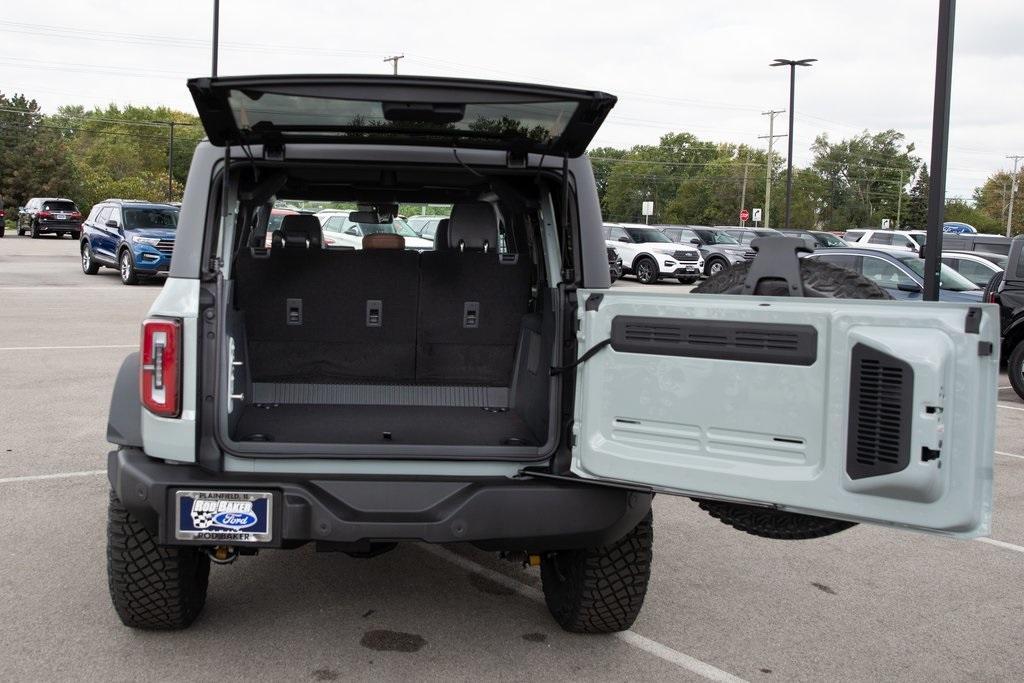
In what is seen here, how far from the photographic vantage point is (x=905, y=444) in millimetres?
2859

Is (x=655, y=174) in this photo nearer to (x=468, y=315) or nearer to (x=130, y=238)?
(x=130, y=238)

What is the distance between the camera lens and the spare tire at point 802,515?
328cm

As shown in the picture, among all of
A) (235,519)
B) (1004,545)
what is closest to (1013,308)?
(1004,545)

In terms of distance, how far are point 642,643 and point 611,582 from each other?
0.31m

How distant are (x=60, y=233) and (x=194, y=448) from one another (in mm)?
46610

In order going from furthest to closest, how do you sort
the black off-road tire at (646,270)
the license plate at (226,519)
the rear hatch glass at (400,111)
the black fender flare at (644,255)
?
the black off-road tire at (646,270)
the black fender flare at (644,255)
the license plate at (226,519)
the rear hatch glass at (400,111)

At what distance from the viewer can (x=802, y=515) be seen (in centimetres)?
327

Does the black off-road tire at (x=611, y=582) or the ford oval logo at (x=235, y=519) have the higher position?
the ford oval logo at (x=235, y=519)

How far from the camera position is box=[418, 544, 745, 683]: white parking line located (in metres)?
3.81

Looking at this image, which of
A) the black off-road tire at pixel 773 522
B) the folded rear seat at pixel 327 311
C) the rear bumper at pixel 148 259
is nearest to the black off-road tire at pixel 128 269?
the rear bumper at pixel 148 259

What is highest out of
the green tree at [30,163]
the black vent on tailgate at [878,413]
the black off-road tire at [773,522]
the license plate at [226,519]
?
the green tree at [30,163]

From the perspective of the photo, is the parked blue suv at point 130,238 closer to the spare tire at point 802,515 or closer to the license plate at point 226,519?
the license plate at point 226,519

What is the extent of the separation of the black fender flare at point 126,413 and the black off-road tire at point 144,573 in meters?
0.26

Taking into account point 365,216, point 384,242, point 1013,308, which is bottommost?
point 1013,308
